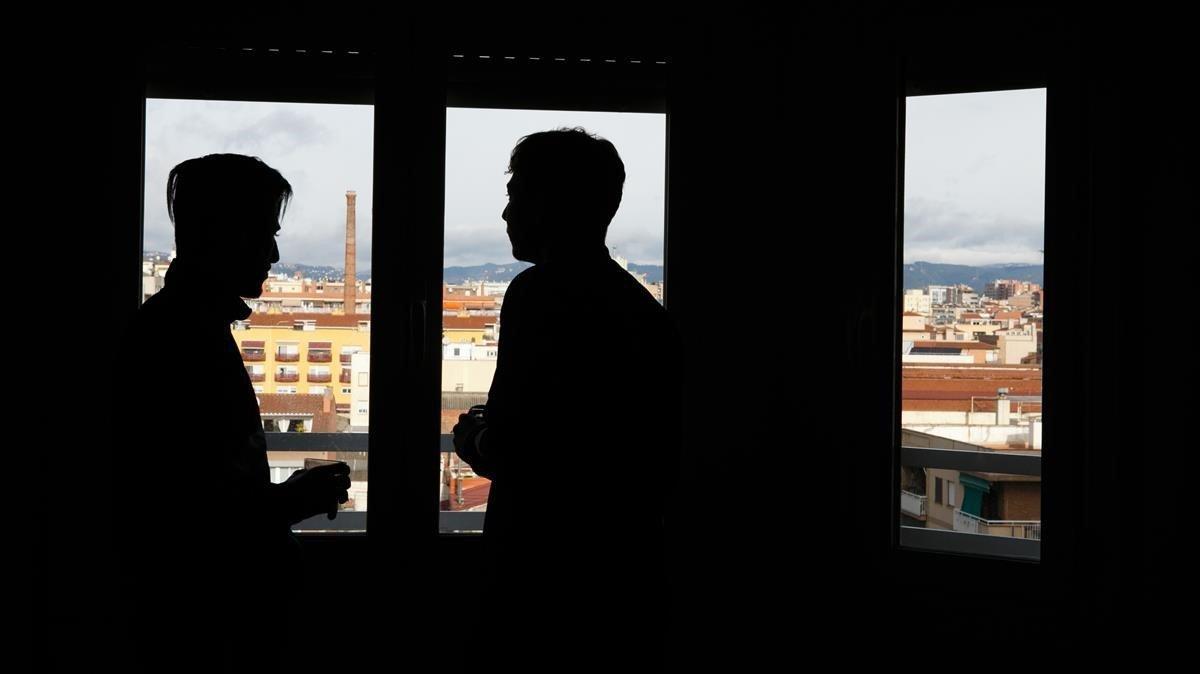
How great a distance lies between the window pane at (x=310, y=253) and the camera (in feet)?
9.03

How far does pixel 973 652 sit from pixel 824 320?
3.46ft

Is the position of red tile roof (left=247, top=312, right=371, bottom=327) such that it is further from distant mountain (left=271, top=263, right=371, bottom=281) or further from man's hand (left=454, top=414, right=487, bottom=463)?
man's hand (left=454, top=414, right=487, bottom=463)

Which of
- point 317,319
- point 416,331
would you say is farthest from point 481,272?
point 317,319

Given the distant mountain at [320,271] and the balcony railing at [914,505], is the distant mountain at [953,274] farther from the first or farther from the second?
the distant mountain at [320,271]

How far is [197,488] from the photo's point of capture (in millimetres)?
1261

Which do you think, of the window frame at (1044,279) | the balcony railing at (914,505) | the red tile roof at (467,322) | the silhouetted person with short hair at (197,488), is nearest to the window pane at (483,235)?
the red tile roof at (467,322)

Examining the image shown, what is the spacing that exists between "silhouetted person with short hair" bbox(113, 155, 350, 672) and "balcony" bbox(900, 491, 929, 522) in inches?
76.2

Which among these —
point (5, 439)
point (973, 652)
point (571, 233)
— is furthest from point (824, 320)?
point (5, 439)

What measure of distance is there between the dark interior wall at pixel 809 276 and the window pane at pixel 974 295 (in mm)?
92

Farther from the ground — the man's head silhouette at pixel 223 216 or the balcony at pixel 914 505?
the man's head silhouette at pixel 223 216

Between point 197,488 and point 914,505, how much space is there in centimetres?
217

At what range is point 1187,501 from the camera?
2.46 meters

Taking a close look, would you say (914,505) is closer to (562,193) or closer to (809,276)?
(809,276)

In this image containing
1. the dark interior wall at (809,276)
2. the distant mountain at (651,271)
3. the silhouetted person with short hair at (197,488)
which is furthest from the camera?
the distant mountain at (651,271)
